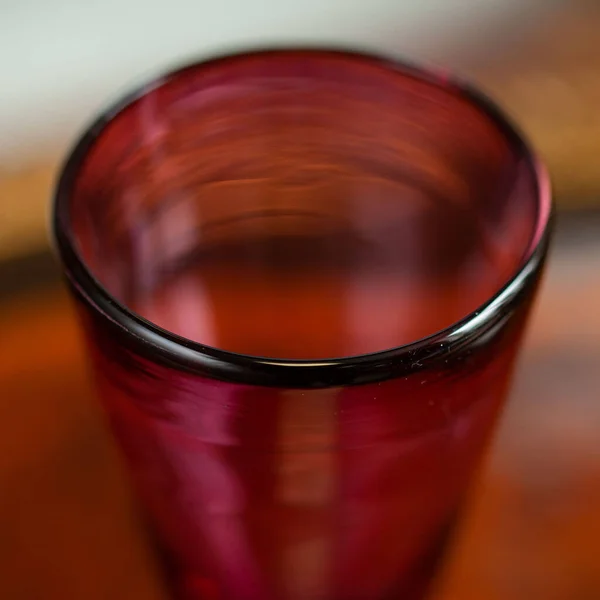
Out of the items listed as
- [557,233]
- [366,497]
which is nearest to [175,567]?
[366,497]

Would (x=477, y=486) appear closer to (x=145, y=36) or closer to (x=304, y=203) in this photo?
(x=304, y=203)

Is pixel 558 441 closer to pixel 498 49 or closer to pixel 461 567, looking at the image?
pixel 461 567

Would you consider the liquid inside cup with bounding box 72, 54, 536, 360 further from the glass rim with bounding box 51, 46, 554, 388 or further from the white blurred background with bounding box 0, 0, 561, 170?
the white blurred background with bounding box 0, 0, 561, 170

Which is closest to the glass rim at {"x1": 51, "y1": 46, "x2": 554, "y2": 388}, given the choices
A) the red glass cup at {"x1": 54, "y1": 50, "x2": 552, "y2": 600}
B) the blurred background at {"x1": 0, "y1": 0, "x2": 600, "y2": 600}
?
the red glass cup at {"x1": 54, "y1": 50, "x2": 552, "y2": 600}

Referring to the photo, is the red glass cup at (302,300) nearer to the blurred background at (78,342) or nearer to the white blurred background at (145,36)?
the blurred background at (78,342)

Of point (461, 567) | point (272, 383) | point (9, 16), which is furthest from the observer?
point (9, 16)

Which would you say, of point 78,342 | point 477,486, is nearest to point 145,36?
point 78,342
